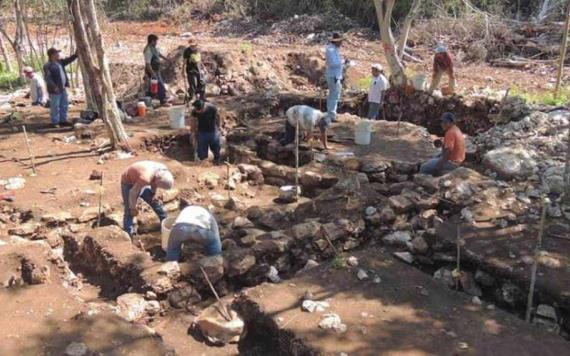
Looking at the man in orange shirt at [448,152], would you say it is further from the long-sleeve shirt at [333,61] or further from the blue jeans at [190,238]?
the blue jeans at [190,238]

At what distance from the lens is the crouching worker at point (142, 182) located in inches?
242

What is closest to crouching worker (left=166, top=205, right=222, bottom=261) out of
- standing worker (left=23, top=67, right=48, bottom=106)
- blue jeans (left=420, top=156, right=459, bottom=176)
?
blue jeans (left=420, top=156, right=459, bottom=176)

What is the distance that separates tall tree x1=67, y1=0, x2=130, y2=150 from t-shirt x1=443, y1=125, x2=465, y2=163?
200 inches

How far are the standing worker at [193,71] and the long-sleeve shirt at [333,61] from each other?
2.78m

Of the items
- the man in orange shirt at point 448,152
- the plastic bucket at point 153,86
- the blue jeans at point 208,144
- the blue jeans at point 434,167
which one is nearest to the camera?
the man in orange shirt at point 448,152

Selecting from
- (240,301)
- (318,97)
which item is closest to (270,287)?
(240,301)

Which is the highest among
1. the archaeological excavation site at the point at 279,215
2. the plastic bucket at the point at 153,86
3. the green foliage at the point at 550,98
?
the plastic bucket at the point at 153,86

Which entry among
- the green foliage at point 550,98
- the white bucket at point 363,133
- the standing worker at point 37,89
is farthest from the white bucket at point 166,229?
the green foliage at point 550,98

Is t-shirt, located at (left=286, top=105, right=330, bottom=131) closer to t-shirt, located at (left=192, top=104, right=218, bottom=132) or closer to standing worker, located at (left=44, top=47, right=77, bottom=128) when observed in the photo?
t-shirt, located at (left=192, top=104, right=218, bottom=132)

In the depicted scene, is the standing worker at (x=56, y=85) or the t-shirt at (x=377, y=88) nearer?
the standing worker at (x=56, y=85)

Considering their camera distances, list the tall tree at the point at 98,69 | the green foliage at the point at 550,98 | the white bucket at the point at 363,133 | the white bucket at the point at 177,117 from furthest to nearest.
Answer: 1. the green foliage at the point at 550,98
2. the white bucket at the point at 177,117
3. the white bucket at the point at 363,133
4. the tall tree at the point at 98,69

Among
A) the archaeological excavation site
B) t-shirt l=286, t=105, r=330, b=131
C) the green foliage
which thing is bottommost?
the archaeological excavation site

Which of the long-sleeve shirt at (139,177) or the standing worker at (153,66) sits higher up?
the standing worker at (153,66)

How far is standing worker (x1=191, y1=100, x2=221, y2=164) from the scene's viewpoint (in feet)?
28.5
